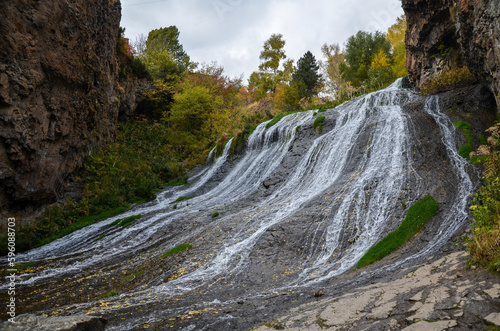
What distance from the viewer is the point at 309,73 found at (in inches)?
1590

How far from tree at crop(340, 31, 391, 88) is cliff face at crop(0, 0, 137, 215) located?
27.4 metres

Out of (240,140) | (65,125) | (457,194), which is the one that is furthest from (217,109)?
(457,194)

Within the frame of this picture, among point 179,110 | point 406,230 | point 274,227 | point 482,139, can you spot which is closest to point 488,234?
point 406,230

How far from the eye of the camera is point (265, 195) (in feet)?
46.3

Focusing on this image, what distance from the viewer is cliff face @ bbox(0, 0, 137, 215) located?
451 inches

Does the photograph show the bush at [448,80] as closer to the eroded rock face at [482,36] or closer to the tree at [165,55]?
the eroded rock face at [482,36]

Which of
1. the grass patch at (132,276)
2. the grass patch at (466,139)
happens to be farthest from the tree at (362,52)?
the grass patch at (132,276)

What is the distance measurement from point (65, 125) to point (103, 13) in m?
8.93

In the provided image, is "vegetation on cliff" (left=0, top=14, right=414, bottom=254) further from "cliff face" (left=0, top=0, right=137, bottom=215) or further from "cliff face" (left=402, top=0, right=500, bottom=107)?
"cliff face" (left=402, top=0, right=500, bottom=107)

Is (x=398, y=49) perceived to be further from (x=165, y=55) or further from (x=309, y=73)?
→ (x=165, y=55)

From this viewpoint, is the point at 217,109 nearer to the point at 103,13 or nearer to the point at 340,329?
the point at 103,13

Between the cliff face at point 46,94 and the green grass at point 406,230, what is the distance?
1381cm

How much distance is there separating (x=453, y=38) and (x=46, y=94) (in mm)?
23223

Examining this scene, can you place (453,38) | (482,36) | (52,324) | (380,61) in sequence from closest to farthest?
1. (52,324)
2. (482,36)
3. (453,38)
4. (380,61)
